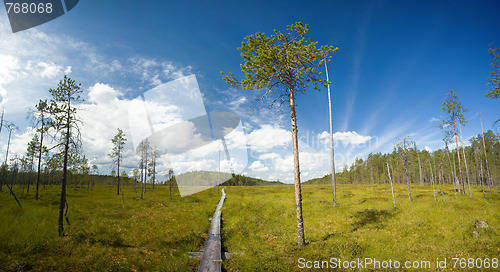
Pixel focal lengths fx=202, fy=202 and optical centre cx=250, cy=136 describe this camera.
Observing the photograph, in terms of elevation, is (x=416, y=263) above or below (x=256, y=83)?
below

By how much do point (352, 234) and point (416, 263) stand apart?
16.3ft

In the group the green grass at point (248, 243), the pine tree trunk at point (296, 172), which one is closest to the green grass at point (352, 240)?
the green grass at point (248, 243)

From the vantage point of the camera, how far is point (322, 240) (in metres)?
13.5

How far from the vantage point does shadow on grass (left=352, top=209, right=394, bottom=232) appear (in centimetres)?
1751

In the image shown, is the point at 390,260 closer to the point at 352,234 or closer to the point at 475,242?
the point at 352,234

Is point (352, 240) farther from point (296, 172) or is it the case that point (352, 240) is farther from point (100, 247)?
point (100, 247)

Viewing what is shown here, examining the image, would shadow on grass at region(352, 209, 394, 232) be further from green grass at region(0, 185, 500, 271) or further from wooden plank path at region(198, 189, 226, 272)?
wooden plank path at region(198, 189, 226, 272)

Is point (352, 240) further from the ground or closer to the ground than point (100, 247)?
further from the ground

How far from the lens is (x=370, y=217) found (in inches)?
797

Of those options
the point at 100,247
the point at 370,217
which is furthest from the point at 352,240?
the point at 100,247

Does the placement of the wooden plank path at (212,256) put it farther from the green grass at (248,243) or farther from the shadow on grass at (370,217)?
the shadow on grass at (370,217)

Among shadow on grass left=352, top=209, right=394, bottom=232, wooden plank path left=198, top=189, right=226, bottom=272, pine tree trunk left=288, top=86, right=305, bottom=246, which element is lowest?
shadow on grass left=352, top=209, right=394, bottom=232

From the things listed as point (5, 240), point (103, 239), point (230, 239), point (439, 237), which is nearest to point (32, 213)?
point (5, 240)

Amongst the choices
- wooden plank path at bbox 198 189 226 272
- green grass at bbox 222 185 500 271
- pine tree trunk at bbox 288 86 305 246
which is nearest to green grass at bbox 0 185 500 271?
green grass at bbox 222 185 500 271
